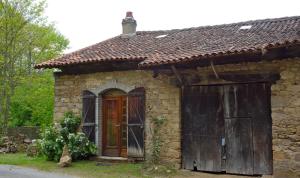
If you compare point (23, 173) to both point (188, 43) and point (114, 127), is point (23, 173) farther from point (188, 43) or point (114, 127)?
point (188, 43)

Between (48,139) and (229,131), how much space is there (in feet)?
18.0

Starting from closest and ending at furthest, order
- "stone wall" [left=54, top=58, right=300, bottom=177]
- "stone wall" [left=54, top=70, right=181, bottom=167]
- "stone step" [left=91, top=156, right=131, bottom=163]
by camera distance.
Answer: "stone wall" [left=54, top=58, right=300, bottom=177] → "stone wall" [left=54, top=70, right=181, bottom=167] → "stone step" [left=91, top=156, right=131, bottom=163]

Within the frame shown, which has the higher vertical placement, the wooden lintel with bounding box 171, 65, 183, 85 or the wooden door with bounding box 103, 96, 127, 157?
the wooden lintel with bounding box 171, 65, 183, 85

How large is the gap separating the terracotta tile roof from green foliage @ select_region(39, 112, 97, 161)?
1.91 meters

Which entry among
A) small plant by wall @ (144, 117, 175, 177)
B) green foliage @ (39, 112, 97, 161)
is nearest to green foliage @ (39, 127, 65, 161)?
green foliage @ (39, 112, 97, 161)

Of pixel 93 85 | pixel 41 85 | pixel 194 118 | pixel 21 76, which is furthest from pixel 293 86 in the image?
pixel 41 85

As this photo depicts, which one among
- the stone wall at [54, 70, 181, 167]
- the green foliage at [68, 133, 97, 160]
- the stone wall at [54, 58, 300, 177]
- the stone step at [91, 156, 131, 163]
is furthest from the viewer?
the green foliage at [68, 133, 97, 160]

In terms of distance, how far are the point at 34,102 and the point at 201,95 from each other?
17.8m

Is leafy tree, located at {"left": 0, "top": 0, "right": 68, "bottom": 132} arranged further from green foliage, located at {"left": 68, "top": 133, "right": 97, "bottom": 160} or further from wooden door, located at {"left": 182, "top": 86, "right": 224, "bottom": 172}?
wooden door, located at {"left": 182, "top": 86, "right": 224, "bottom": 172}

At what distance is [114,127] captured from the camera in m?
11.6

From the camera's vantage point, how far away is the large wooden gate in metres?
9.14

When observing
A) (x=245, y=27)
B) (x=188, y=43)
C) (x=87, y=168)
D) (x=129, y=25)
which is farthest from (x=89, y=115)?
(x=245, y=27)

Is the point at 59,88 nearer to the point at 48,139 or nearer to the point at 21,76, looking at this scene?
the point at 48,139

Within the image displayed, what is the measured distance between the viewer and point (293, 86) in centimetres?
861
